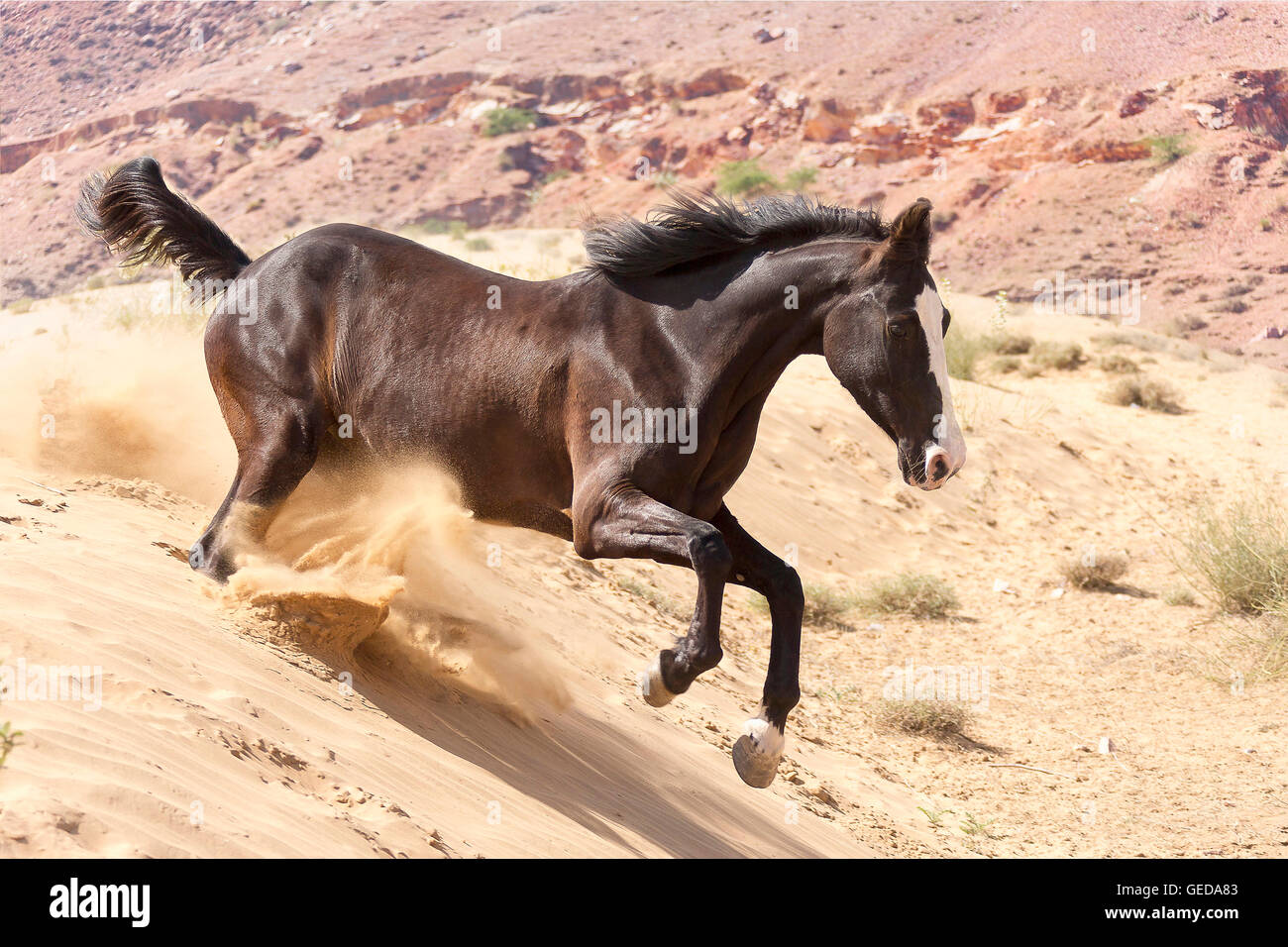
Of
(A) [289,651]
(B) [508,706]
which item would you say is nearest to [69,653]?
(A) [289,651]

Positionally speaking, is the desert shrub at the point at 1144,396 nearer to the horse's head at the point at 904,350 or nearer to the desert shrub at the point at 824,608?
the desert shrub at the point at 824,608

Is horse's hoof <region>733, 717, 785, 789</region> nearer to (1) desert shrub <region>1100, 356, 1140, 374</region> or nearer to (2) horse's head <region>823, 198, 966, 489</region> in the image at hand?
(2) horse's head <region>823, 198, 966, 489</region>

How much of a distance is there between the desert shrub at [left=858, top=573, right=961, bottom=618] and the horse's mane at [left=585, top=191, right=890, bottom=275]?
634cm

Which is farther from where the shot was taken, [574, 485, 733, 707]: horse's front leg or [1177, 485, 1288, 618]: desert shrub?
[1177, 485, 1288, 618]: desert shrub

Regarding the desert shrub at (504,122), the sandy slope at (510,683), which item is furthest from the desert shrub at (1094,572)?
the desert shrub at (504,122)

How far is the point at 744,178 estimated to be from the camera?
44062 millimetres

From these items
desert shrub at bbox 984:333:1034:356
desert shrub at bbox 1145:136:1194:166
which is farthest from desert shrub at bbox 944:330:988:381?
desert shrub at bbox 1145:136:1194:166

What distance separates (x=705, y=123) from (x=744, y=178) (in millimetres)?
7207

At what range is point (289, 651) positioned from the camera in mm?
5328

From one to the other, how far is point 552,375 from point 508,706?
163 centimetres

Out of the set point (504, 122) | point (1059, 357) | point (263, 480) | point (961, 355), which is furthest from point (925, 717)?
point (504, 122)

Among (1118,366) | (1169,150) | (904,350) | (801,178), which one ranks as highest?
(904,350)

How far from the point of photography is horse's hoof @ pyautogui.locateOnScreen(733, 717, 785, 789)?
4945mm

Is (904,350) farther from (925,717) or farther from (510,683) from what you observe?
(925,717)
